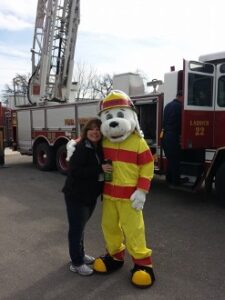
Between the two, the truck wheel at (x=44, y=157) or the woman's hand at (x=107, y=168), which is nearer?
the woman's hand at (x=107, y=168)

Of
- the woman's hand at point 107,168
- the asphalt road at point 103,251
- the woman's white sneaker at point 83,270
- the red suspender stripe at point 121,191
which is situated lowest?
the asphalt road at point 103,251

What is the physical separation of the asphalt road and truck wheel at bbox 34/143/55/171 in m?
3.13

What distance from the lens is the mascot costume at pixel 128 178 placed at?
144 inches

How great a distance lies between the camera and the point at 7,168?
11953mm

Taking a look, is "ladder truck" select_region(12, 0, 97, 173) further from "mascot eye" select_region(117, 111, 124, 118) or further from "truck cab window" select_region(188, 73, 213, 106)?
"mascot eye" select_region(117, 111, 124, 118)

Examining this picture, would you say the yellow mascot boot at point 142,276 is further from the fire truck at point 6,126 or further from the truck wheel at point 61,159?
the fire truck at point 6,126

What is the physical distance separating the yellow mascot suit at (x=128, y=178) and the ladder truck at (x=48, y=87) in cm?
689

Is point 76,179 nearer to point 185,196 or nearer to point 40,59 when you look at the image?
point 185,196

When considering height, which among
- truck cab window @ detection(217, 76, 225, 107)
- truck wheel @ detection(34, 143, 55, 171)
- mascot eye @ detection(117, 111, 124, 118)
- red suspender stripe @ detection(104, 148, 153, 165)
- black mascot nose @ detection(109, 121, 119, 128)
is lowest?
truck wheel @ detection(34, 143, 55, 171)

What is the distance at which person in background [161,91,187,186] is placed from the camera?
265 inches

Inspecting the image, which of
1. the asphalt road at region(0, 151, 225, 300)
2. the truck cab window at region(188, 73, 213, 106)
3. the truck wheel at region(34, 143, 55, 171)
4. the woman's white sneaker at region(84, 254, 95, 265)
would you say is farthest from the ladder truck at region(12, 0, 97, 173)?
the woman's white sneaker at region(84, 254, 95, 265)

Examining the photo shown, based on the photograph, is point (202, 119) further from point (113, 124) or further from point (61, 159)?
point (61, 159)

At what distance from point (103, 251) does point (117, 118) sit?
1.71m

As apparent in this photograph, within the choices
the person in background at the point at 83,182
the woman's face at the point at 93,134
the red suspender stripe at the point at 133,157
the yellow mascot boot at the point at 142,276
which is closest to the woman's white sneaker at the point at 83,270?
the person in background at the point at 83,182
